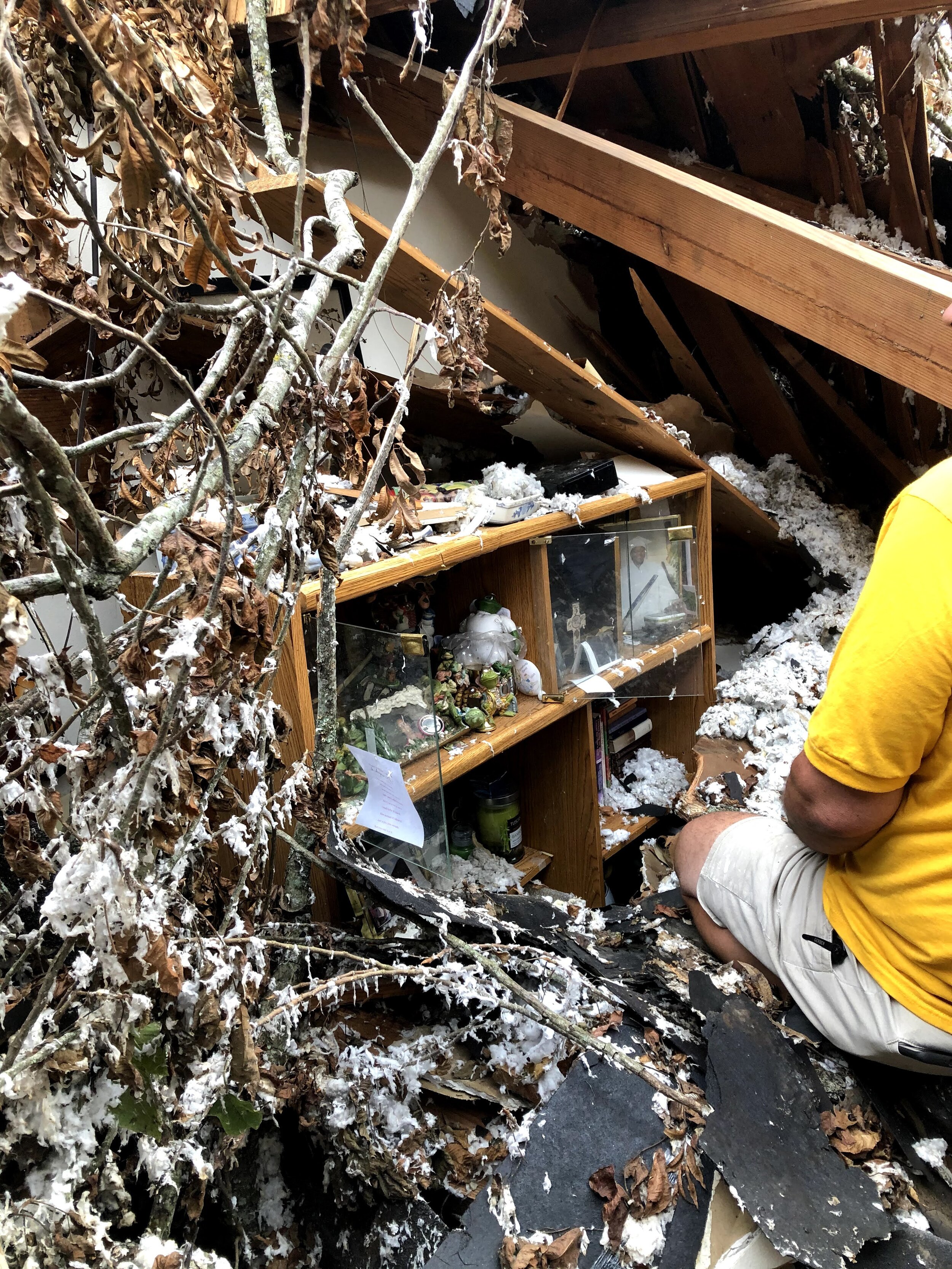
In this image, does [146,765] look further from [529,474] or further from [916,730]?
[529,474]

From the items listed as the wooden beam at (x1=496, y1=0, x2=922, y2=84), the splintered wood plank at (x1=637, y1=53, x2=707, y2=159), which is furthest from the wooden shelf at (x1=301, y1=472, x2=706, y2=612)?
the splintered wood plank at (x1=637, y1=53, x2=707, y2=159)

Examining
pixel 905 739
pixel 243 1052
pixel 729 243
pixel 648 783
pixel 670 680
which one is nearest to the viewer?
pixel 243 1052

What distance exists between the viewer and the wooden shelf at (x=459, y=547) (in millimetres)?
1278

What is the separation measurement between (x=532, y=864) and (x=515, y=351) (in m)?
1.37

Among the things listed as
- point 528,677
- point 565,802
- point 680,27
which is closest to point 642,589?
point 528,677

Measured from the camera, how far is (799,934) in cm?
129

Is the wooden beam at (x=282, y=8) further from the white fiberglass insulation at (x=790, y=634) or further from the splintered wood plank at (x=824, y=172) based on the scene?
the white fiberglass insulation at (x=790, y=634)

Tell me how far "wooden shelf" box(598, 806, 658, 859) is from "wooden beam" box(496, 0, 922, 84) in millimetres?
1902

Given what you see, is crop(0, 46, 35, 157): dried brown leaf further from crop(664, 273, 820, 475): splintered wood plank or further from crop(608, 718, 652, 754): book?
crop(664, 273, 820, 475): splintered wood plank

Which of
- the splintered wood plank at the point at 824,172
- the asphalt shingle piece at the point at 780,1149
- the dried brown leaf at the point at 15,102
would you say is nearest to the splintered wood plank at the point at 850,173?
the splintered wood plank at the point at 824,172

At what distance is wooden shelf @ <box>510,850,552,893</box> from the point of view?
2.10m

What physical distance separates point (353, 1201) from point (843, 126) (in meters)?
2.90

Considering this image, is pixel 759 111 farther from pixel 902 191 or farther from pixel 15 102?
pixel 15 102

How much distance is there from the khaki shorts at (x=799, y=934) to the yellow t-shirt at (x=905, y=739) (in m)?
0.03
